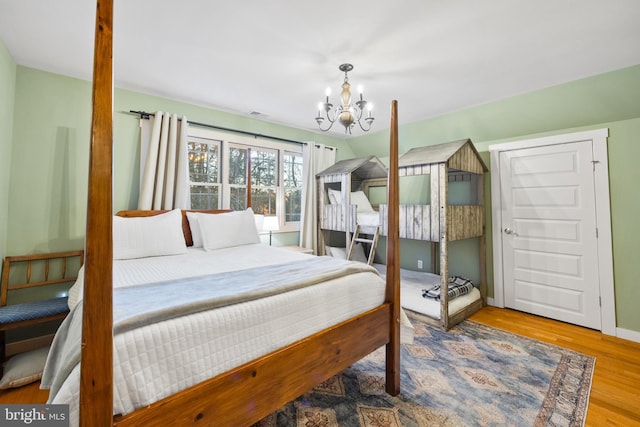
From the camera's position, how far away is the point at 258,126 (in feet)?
12.5

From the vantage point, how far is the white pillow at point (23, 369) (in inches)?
71.8

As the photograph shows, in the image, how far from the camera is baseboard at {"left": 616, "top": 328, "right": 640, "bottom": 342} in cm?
244

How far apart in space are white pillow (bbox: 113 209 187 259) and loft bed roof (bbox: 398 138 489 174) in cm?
246

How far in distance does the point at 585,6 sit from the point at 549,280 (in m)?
2.55

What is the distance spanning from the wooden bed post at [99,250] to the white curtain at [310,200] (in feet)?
10.9

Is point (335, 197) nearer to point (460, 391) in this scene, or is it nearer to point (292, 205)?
point (292, 205)

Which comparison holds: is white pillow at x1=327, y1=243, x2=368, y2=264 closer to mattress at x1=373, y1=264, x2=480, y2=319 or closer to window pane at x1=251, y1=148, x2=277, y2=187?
mattress at x1=373, y1=264, x2=480, y2=319

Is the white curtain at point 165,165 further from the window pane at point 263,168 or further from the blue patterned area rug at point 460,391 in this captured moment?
the blue patterned area rug at point 460,391

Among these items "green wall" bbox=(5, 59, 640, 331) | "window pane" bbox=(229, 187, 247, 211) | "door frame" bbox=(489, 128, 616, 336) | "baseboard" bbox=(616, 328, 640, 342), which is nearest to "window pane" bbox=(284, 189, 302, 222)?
"window pane" bbox=(229, 187, 247, 211)

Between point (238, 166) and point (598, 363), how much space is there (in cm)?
408

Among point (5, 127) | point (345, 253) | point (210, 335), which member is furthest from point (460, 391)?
point (5, 127)

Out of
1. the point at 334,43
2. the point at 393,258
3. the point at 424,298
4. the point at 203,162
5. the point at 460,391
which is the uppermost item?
the point at 334,43

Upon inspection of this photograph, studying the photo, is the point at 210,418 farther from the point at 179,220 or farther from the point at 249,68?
the point at 249,68

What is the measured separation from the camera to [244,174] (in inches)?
149
